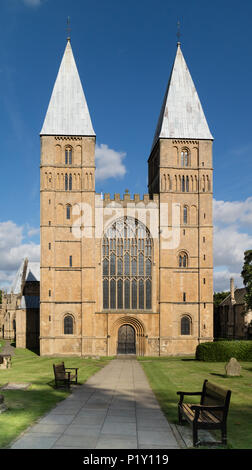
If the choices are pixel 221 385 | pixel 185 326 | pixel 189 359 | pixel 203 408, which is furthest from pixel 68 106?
pixel 203 408

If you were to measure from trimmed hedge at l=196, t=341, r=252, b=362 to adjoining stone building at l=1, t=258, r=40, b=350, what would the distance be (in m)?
20.3

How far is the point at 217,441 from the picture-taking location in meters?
10.9

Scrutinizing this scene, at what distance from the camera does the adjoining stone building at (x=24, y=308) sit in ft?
169

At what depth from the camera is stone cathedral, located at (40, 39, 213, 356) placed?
43.5 metres

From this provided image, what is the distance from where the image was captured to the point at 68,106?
47.0 meters

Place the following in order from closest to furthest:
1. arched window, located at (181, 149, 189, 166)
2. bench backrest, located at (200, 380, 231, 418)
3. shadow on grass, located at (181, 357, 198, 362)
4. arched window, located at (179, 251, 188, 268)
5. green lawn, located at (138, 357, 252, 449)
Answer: bench backrest, located at (200, 380, 231, 418) < green lawn, located at (138, 357, 252, 449) < shadow on grass, located at (181, 357, 198, 362) < arched window, located at (179, 251, 188, 268) < arched window, located at (181, 149, 189, 166)

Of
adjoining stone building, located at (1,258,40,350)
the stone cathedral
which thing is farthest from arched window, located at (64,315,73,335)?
adjoining stone building, located at (1,258,40,350)

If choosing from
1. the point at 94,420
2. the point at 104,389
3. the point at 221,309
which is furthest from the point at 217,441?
the point at 221,309

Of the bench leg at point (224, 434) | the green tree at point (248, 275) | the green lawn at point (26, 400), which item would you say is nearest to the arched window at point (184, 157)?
the green tree at point (248, 275)

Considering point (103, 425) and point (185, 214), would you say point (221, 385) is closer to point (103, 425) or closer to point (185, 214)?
point (103, 425)

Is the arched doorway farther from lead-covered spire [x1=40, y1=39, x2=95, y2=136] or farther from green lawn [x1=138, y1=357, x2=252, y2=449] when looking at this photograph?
lead-covered spire [x1=40, y1=39, x2=95, y2=136]

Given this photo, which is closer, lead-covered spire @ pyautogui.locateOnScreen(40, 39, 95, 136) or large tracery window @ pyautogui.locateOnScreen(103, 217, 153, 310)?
large tracery window @ pyautogui.locateOnScreen(103, 217, 153, 310)

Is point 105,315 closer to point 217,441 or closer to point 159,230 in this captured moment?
point 159,230
